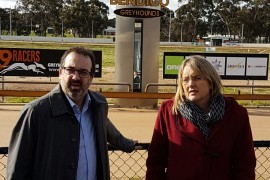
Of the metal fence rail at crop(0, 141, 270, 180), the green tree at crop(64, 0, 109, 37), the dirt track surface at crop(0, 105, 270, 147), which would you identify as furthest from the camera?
the green tree at crop(64, 0, 109, 37)

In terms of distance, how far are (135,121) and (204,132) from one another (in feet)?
23.3

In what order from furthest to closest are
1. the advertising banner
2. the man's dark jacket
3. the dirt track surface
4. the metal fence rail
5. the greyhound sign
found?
the advertising banner → the greyhound sign → the dirt track surface → the metal fence rail → the man's dark jacket

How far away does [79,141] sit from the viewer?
7.61ft

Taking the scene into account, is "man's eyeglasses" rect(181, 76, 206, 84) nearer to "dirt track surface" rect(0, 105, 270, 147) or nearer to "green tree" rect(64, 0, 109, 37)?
"dirt track surface" rect(0, 105, 270, 147)

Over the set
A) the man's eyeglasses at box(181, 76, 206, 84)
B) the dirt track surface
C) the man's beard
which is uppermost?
the man's eyeglasses at box(181, 76, 206, 84)

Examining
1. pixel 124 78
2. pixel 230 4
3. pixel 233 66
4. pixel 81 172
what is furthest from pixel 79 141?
pixel 230 4

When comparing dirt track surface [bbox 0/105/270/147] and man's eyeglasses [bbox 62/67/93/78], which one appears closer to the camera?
man's eyeglasses [bbox 62/67/93/78]

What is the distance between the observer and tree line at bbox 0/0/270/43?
79375mm

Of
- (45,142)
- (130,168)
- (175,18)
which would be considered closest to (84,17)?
(175,18)

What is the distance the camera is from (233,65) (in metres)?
12.2

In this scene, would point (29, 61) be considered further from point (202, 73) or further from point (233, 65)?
point (202, 73)

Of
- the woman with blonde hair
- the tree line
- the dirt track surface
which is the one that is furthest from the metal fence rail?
the tree line

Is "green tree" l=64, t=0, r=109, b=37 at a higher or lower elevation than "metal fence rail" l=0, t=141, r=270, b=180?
higher

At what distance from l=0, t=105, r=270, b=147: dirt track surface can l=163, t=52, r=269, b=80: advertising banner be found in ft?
3.96
